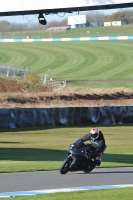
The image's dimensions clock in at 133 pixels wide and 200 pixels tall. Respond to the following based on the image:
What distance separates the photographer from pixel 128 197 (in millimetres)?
12086

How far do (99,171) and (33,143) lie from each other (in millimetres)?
10418

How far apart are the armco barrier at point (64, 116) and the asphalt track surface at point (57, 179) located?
48.6 ft

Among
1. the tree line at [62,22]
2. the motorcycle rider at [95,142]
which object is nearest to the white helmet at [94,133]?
the motorcycle rider at [95,142]

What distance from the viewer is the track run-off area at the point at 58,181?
13484 millimetres

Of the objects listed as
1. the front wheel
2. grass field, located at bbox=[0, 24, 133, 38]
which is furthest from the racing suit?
grass field, located at bbox=[0, 24, 133, 38]

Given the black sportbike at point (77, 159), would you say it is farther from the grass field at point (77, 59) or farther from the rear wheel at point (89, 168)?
the grass field at point (77, 59)

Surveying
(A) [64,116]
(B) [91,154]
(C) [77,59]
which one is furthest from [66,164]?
(C) [77,59]

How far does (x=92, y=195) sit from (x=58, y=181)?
250cm

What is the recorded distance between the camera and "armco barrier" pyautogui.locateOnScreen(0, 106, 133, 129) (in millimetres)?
31922

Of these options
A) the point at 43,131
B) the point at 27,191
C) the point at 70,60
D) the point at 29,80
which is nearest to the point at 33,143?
the point at 43,131

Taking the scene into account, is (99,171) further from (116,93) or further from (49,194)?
(116,93)

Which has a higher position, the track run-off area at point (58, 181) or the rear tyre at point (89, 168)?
the track run-off area at point (58, 181)

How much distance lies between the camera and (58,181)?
14953 millimetres

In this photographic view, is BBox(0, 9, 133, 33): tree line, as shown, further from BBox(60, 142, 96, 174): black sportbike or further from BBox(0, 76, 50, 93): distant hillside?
BBox(60, 142, 96, 174): black sportbike
